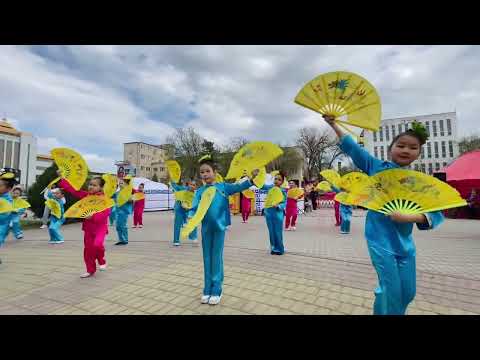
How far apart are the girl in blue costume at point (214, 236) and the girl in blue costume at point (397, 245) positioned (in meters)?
1.67

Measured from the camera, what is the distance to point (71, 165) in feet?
14.5

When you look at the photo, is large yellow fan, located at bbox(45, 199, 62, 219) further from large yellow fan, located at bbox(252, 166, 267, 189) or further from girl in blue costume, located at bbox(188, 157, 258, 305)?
large yellow fan, located at bbox(252, 166, 267, 189)

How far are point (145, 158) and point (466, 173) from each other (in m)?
70.3

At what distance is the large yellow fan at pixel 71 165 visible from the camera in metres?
4.32

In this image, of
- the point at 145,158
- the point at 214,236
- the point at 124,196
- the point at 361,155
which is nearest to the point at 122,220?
the point at 124,196

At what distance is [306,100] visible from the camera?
2.31 meters

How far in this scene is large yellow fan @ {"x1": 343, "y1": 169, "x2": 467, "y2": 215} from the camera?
178cm

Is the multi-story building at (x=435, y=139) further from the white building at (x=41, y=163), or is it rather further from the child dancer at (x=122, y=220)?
the white building at (x=41, y=163)

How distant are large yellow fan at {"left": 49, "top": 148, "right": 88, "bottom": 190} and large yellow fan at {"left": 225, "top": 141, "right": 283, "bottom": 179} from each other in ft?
9.36

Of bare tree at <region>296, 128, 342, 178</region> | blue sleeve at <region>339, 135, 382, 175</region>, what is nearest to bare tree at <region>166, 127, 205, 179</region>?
bare tree at <region>296, 128, 342, 178</region>

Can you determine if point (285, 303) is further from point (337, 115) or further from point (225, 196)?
point (337, 115)
